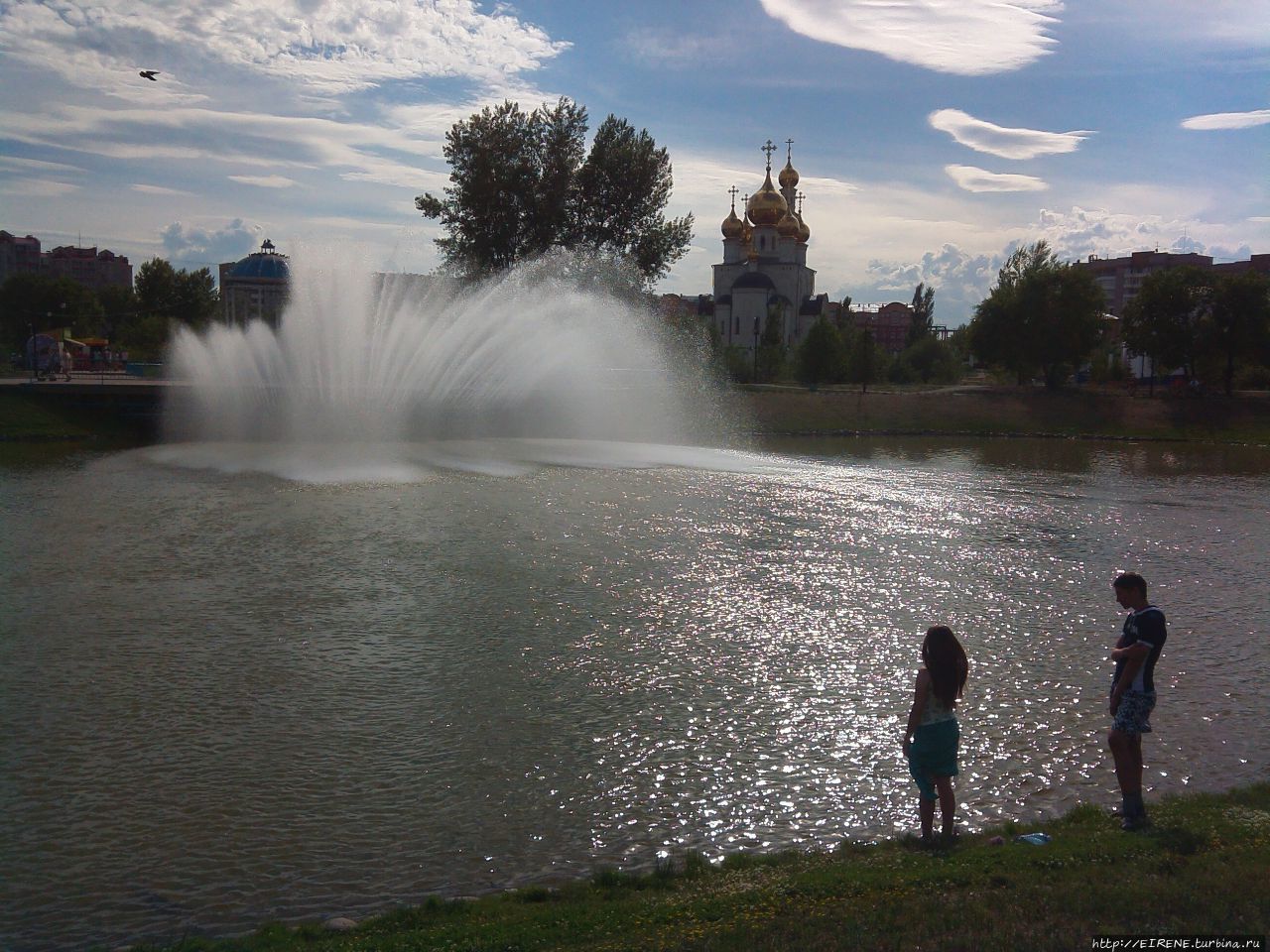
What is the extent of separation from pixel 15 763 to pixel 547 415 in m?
37.5

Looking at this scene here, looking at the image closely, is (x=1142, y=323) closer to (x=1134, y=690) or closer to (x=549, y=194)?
(x=549, y=194)

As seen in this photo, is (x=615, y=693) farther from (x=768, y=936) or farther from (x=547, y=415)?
(x=547, y=415)

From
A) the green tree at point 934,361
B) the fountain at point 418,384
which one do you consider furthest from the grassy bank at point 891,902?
the green tree at point 934,361

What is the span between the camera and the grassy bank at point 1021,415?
59594 millimetres

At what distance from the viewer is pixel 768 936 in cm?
584

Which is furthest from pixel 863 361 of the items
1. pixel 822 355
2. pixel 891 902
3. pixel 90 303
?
pixel 90 303

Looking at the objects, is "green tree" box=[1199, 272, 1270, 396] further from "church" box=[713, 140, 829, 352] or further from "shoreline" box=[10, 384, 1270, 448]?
"church" box=[713, 140, 829, 352]

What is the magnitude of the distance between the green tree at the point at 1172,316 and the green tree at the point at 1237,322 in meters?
0.92

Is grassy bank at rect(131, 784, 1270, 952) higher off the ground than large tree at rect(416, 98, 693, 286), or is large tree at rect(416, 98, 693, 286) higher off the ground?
large tree at rect(416, 98, 693, 286)

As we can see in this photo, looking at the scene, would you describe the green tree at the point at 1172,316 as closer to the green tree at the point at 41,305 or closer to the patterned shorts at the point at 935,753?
the patterned shorts at the point at 935,753

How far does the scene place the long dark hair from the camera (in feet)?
25.7

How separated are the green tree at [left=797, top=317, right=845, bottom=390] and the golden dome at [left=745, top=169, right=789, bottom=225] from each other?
41164 mm

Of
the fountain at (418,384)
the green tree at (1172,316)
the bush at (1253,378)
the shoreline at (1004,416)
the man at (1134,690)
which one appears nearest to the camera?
the man at (1134,690)

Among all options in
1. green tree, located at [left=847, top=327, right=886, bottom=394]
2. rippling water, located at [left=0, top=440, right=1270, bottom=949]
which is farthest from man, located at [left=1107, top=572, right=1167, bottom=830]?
green tree, located at [left=847, top=327, right=886, bottom=394]
